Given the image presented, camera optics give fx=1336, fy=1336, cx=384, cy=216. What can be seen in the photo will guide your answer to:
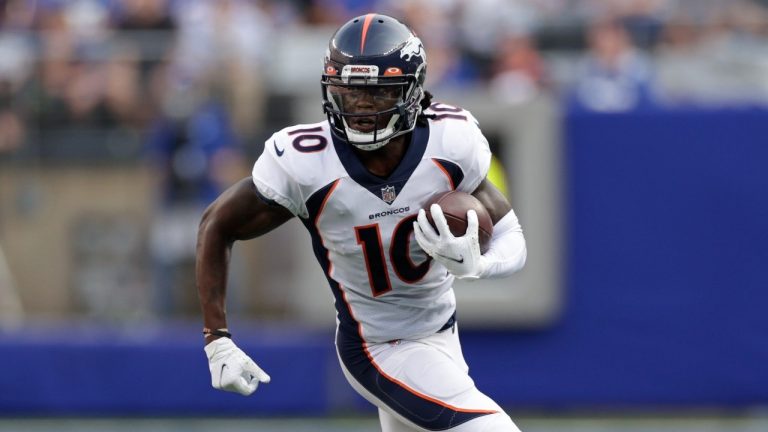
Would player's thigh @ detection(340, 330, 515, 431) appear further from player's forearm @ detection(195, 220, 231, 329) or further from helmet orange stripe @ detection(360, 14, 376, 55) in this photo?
helmet orange stripe @ detection(360, 14, 376, 55)

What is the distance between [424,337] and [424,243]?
566 millimetres

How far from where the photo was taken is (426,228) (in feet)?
13.6

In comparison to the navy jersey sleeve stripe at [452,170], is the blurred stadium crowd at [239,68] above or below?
below

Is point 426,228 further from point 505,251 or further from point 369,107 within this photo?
point 369,107

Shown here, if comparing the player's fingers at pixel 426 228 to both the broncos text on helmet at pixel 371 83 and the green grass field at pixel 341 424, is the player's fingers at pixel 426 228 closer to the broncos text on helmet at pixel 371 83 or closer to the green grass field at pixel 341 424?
the broncos text on helmet at pixel 371 83

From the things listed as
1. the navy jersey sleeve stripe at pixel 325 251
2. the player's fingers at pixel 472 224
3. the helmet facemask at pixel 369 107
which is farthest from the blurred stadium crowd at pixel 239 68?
the player's fingers at pixel 472 224

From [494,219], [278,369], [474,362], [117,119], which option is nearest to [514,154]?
[474,362]

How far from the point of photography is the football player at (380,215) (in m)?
4.35

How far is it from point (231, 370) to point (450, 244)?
86cm

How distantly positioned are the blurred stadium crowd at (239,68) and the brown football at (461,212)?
142 inches

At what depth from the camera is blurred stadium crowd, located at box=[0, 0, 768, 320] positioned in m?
8.16

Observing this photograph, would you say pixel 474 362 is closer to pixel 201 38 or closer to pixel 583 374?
pixel 583 374

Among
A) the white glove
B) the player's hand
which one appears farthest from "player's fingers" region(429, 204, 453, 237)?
the white glove

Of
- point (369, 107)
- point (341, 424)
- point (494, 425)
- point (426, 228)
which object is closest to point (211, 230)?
point (369, 107)
